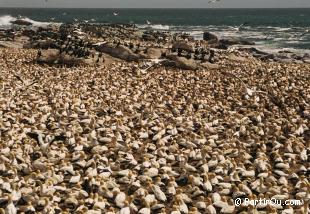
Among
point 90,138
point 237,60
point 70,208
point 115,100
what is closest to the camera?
point 70,208

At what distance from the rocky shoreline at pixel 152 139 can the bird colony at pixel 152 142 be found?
4 centimetres

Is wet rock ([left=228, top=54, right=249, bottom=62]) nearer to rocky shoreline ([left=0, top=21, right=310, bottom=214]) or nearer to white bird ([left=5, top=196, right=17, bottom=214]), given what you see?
rocky shoreline ([left=0, top=21, right=310, bottom=214])

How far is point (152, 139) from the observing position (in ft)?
61.3

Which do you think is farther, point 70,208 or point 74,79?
point 74,79

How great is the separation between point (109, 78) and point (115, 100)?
518cm

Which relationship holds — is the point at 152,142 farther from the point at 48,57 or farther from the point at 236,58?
the point at 236,58

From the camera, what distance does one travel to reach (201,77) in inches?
1163

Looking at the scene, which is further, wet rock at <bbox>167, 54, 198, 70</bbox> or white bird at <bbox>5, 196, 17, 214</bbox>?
wet rock at <bbox>167, 54, 198, 70</bbox>

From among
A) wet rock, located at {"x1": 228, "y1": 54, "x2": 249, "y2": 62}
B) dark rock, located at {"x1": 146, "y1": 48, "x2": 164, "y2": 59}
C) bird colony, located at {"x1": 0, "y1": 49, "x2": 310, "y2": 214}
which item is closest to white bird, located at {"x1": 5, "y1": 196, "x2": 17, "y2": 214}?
bird colony, located at {"x1": 0, "y1": 49, "x2": 310, "y2": 214}

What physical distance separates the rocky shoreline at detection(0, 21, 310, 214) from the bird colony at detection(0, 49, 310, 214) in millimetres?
43

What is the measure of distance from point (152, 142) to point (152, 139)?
0.23m

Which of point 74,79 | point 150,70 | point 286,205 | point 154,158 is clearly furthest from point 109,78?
point 286,205

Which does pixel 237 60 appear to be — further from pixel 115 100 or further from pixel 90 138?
pixel 90 138

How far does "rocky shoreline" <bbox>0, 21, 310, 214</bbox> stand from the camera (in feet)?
44.3
